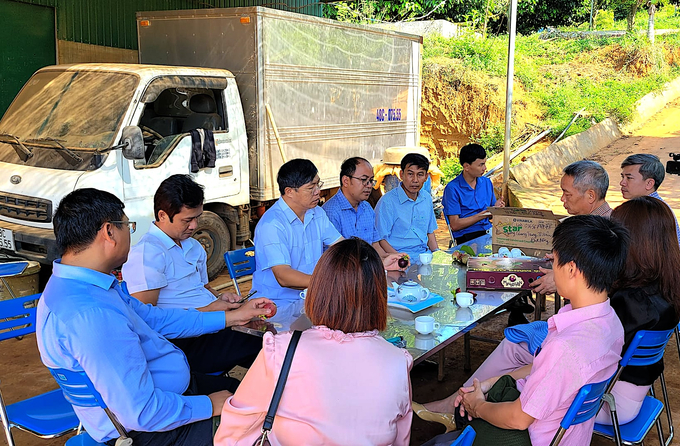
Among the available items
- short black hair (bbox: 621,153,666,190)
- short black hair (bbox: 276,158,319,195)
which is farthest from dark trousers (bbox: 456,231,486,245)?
short black hair (bbox: 276,158,319,195)

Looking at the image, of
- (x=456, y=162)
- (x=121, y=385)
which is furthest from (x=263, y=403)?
(x=456, y=162)

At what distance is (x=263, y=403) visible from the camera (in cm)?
183

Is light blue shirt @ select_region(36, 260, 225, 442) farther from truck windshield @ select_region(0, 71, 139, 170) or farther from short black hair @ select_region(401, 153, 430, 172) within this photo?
truck windshield @ select_region(0, 71, 139, 170)

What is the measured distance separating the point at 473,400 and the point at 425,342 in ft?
1.09

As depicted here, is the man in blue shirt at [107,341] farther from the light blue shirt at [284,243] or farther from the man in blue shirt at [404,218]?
the man in blue shirt at [404,218]

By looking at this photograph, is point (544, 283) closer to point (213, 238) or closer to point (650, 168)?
point (650, 168)

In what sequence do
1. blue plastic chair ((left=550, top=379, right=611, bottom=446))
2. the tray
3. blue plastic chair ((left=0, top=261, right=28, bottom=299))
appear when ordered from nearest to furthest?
blue plastic chair ((left=550, top=379, right=611, bottom=446)) < the tray < blue plastic chair ((left=0, top=261, right=28, bottom=299))

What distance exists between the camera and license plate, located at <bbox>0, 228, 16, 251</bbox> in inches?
206

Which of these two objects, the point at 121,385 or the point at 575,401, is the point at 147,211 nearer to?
the point at 121,385

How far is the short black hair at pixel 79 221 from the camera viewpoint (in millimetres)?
2125

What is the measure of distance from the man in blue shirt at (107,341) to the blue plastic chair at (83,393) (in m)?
0.03

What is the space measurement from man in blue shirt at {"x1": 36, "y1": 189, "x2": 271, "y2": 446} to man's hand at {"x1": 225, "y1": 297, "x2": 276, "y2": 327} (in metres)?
0.46

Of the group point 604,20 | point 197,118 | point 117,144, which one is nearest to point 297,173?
point 117,144

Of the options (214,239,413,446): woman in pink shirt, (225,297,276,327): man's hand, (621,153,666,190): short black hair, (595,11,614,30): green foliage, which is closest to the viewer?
(214,239,413,446): woman in pink shirt
